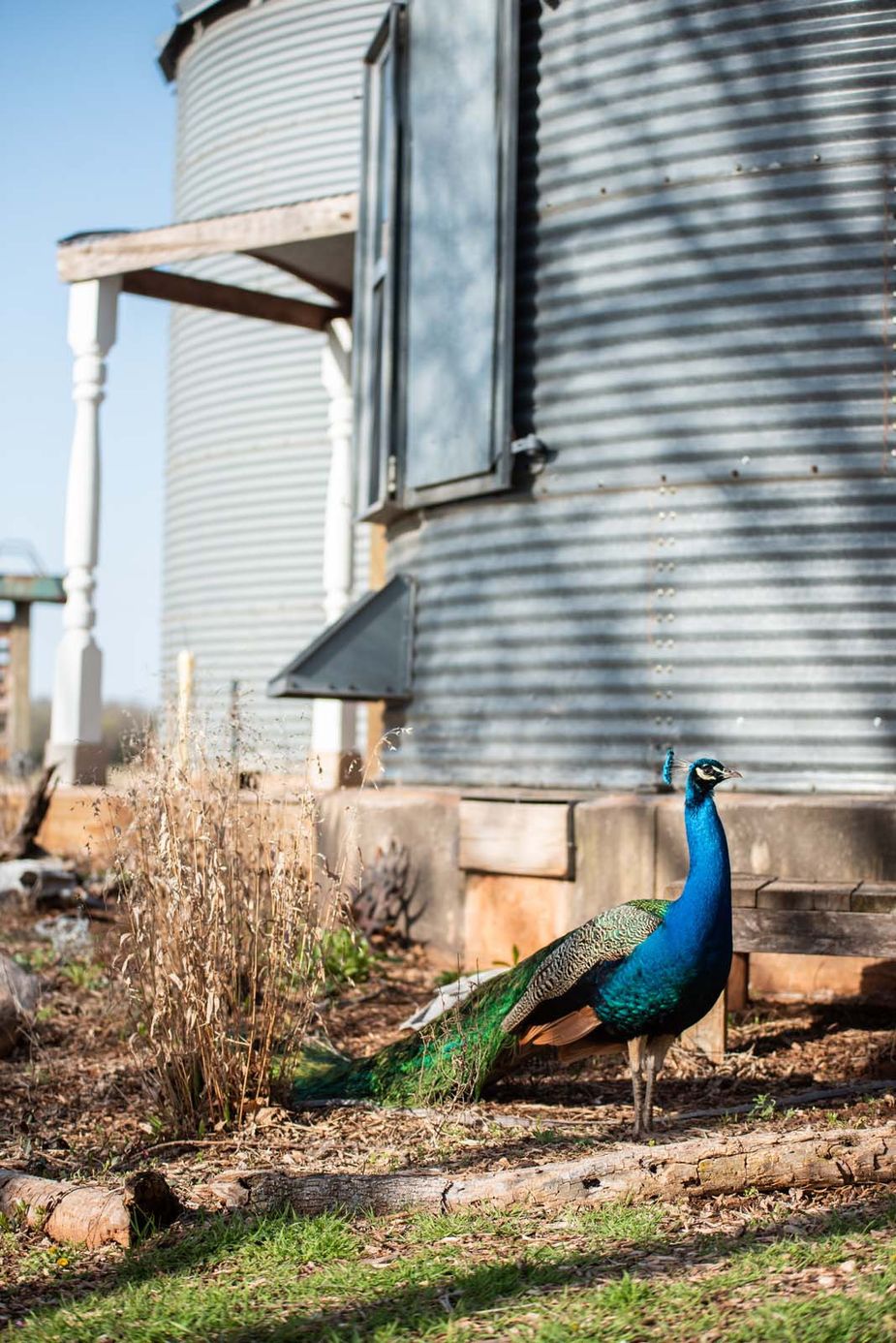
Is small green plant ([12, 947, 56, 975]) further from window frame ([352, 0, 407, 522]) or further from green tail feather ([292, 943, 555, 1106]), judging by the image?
window frame ([352, 0, 407, 522])

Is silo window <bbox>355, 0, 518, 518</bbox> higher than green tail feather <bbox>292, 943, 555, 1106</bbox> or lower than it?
higher

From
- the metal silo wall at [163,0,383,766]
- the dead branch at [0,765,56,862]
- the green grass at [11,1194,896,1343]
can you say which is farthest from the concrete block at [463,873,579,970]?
the metal silo wall at [163,0,383,766]

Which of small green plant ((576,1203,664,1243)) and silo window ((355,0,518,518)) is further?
silo window ((355,0,518,518))

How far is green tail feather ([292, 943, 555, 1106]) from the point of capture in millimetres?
5426

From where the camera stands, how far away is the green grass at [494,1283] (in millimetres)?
3346

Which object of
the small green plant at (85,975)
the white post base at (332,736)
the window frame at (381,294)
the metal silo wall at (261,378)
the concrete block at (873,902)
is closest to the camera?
the concrete block at (873,902)

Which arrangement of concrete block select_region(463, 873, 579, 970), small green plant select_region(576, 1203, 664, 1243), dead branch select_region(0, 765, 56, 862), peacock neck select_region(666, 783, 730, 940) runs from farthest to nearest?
1. dead branch select_region(0, 765, 56, 862)
2. concrete block select_region(463, 873, 579, 970)
3. peacock neck select_region(666, 783, 730, 940)
4. small green plant select_region(576, 1203, 664, 1243)

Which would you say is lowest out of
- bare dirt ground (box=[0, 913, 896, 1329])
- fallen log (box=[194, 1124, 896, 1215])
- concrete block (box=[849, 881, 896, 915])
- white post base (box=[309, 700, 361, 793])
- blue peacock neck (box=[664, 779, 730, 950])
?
bare dirt ground (box=[0, 913, 896, 1329])

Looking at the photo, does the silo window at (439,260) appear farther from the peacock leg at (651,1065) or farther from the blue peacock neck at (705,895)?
the peacock leg at (651,1065)

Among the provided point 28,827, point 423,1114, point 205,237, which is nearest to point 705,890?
point 423,1114

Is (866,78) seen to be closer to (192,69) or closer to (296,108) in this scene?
(296,108)

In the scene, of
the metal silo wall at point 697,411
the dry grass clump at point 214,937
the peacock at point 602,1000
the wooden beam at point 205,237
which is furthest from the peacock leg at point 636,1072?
the wooden beam at point 205,237

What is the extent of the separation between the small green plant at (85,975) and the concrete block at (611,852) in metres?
2.41

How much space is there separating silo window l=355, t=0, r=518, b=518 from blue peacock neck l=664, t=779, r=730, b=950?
3.58m
